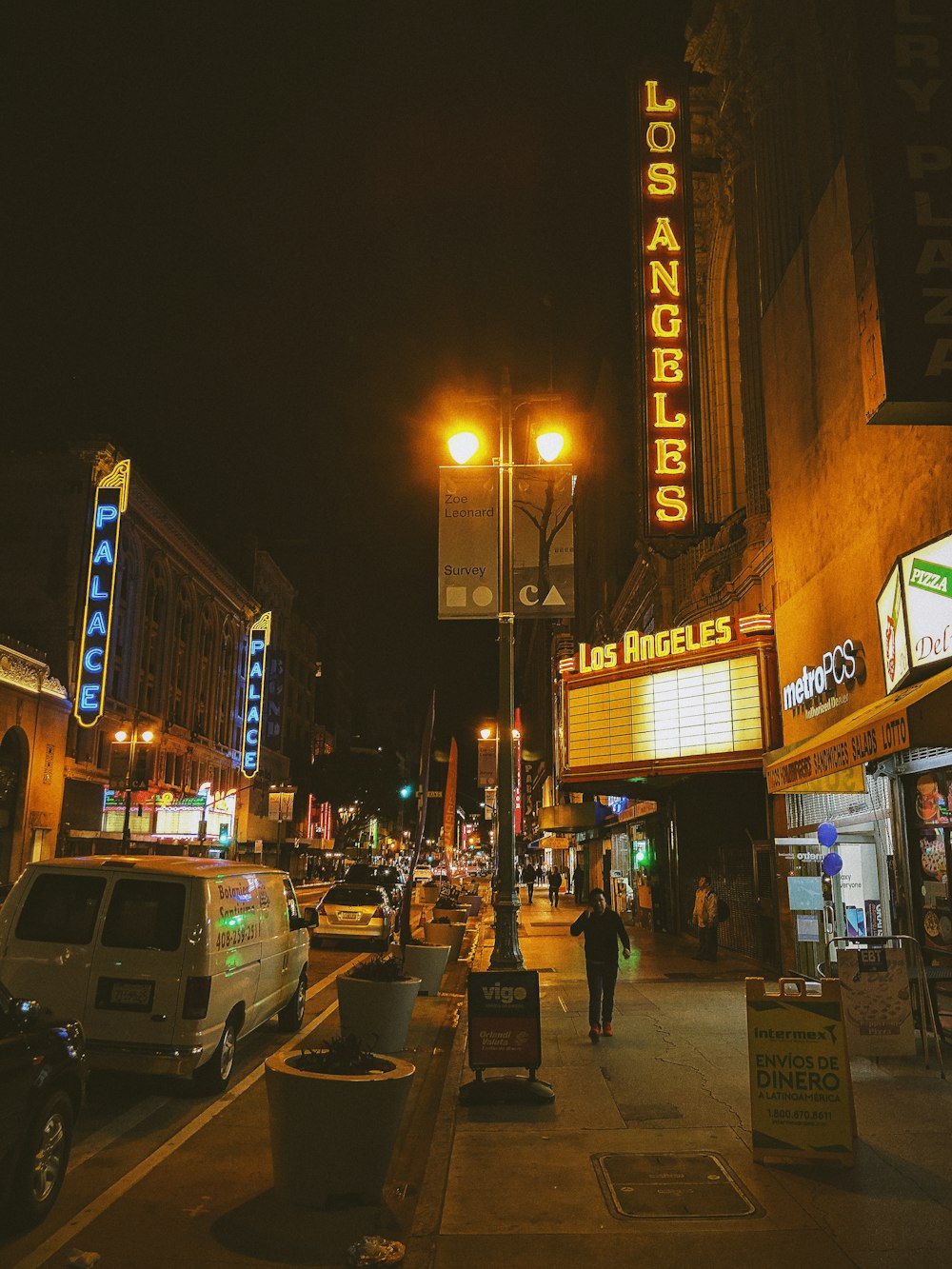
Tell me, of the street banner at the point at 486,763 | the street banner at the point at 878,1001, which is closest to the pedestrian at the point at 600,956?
the street banner at the point at 878,1001

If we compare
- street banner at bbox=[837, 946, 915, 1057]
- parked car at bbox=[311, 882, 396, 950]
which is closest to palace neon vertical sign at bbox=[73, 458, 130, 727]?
parked car at bbox=[311, 882, 396, 950]

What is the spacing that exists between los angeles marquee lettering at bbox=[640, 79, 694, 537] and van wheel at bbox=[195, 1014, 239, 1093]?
12479 mm

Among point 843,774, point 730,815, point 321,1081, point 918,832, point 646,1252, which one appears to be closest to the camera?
point 646,1252

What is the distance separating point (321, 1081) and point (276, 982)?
18.1 ft

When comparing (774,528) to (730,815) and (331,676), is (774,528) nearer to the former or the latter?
(730,815)

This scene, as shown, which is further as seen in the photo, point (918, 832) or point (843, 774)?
point (843, 774)

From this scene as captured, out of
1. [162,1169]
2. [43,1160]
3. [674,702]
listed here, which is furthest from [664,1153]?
[674,702]

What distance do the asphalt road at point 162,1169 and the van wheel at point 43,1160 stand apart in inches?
5.5

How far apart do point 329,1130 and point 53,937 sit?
3780mm

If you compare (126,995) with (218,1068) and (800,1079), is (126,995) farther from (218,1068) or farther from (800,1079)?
(800,1079)

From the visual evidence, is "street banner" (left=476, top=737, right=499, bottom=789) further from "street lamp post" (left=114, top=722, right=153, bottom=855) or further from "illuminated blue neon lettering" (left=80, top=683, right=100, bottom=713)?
"illuminated blue neon lettering" (left=80, top=683, right=100, bottom=713)

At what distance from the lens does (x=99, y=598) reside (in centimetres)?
4497

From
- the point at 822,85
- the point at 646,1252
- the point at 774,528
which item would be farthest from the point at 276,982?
the point at 822,85

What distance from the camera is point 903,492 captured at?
1168 cm
